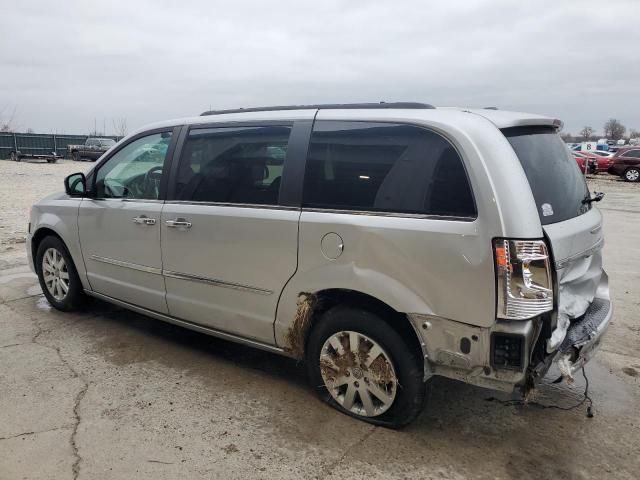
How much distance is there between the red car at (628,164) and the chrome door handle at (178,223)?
88.3 ft

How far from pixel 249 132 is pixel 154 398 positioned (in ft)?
6.02

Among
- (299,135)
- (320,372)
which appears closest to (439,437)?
(320,372)

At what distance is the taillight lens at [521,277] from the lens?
249 centimetres

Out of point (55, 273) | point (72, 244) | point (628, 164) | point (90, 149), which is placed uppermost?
point (90, 149)

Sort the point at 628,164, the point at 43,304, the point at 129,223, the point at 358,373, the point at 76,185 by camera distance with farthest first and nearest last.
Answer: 1. the point at 628,164
2. the point at 43,304
3. the point at 76,185
4. the point at 129,223
5. the point at 358,373

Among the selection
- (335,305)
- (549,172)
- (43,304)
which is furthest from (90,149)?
(549,172)

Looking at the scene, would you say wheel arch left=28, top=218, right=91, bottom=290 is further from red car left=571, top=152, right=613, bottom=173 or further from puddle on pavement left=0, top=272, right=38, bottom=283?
red car left=571, top=152, right=613, bottom=173

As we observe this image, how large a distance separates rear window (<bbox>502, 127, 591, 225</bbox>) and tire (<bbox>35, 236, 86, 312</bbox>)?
12.9 ft

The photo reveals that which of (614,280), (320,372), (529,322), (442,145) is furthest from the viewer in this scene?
(614,280)

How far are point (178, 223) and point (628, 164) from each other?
1064 inches

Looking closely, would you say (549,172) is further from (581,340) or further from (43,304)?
(43,304)

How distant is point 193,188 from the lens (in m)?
3.75

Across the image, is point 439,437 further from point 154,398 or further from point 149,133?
point 149,133

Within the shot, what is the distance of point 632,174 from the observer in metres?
25.4
